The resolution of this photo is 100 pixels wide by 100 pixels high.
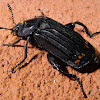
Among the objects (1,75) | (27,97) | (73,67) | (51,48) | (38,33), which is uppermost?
(38,33)

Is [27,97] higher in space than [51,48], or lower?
lower

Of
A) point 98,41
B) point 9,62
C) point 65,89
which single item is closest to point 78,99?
point 65,89

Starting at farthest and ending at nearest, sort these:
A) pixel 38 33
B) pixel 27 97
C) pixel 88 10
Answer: pixel 88 10, pixel 38 33, pixel 27 97

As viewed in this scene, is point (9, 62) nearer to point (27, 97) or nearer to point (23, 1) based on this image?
point (27, 97)

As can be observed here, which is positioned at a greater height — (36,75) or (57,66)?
(57,66)

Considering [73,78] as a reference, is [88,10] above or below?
above

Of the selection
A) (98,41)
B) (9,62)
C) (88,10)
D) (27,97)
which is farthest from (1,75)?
(88,10)

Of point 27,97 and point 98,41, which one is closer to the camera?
point 27,97

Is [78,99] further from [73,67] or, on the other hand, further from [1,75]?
[1,75]

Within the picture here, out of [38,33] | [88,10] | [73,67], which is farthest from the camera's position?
[88,10]
